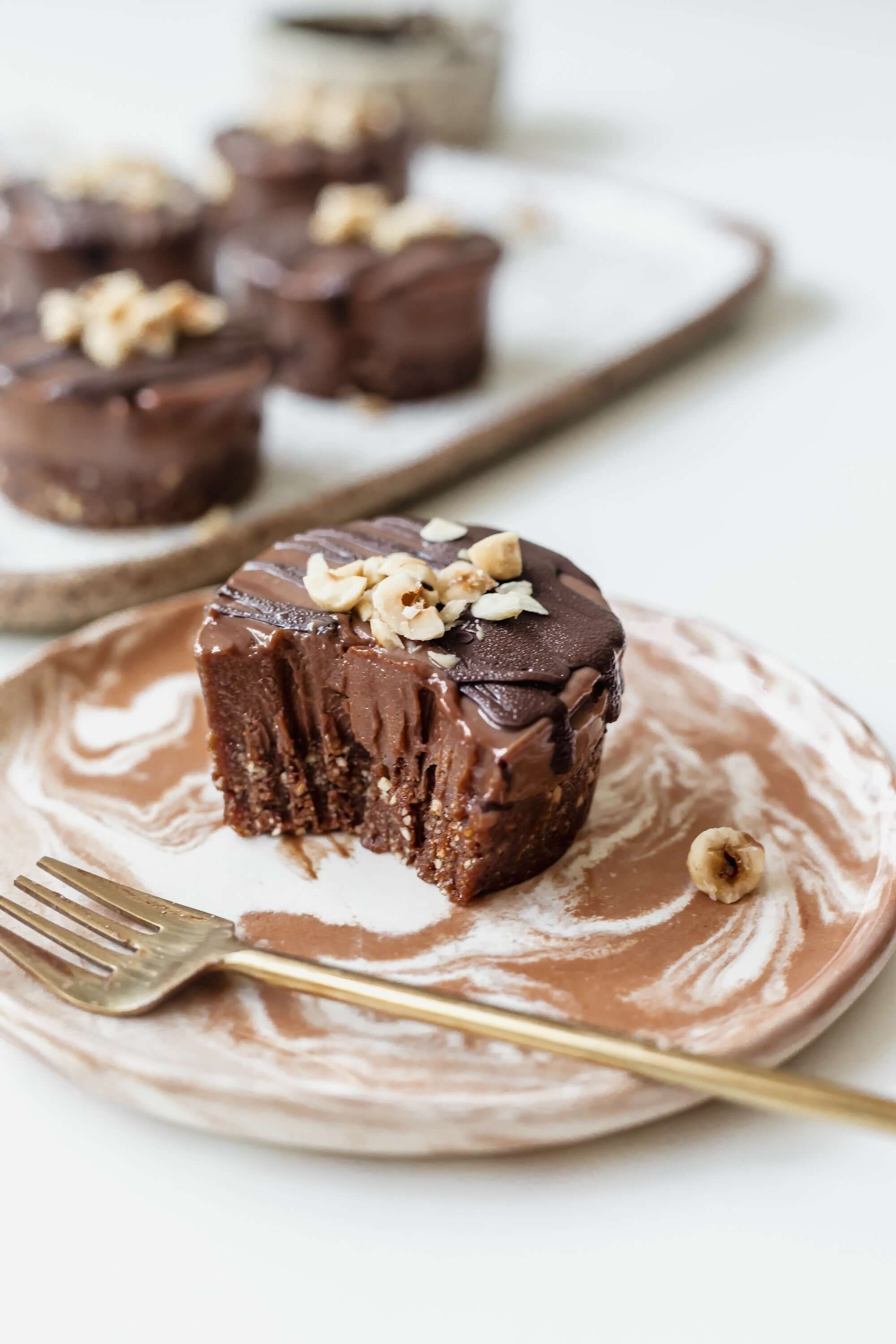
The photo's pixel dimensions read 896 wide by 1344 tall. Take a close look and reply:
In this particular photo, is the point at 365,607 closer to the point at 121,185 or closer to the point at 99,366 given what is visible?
the point at 99,366

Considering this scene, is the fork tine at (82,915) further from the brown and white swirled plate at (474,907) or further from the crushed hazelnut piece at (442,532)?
the crushed hazelnut piece at (442,532)

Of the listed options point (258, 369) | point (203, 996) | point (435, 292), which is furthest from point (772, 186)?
point (203, 996)

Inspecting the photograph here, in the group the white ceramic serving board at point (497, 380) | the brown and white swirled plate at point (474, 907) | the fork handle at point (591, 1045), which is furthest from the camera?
the white ceramic serving board at point (497, 380)

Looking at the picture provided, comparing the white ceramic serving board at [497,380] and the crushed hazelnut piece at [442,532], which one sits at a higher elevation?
the crushed hazelnut piece at [442,532]

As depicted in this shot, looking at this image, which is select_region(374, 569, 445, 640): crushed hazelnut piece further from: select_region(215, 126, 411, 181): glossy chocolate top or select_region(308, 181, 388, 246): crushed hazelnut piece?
select_region(215, 126, 411, 181): glossy chocolate top

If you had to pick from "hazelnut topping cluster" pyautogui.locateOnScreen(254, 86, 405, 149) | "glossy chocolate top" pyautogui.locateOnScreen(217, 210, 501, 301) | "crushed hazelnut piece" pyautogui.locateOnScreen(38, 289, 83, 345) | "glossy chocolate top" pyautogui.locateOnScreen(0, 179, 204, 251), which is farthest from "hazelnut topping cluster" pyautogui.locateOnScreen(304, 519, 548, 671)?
"hazelnut topping cluster" pyautogui.locateOnScreen(254, 86, 405, 149)

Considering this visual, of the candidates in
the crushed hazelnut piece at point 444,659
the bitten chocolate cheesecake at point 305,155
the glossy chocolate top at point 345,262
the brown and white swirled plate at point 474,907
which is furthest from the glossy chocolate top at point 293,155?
the crushed hazelnut piece at point 444,659

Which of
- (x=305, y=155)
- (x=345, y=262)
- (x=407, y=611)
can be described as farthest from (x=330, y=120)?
(x=407, y=611)
